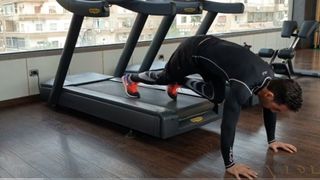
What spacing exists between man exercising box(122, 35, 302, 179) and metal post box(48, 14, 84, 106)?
1.15 metres

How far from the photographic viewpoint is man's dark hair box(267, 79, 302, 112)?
2184 millimetres

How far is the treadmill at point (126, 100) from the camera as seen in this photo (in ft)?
9.87

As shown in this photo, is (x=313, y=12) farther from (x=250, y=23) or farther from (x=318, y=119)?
(x=318, y=119)

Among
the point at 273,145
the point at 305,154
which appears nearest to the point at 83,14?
the point at 273,145

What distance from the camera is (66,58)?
3754 mm

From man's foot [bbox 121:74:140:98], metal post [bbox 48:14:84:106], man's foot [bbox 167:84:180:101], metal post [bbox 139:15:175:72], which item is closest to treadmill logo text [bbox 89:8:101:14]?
metal post [bbox 48:14:84:106]

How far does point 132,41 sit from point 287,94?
8.95ft

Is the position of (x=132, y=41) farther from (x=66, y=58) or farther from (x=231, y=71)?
(x=231, y=71)

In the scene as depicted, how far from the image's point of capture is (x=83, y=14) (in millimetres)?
3275

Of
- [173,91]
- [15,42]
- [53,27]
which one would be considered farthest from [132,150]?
[53,27]

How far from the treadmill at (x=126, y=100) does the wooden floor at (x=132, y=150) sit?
137mm

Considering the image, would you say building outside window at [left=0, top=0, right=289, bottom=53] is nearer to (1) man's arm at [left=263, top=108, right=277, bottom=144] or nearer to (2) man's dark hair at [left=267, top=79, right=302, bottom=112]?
(1) man's arm at [left=263, top=108, right=277, bottom=144]

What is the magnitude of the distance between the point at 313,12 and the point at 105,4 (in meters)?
8.24

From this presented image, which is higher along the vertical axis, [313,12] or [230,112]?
[313,12]
